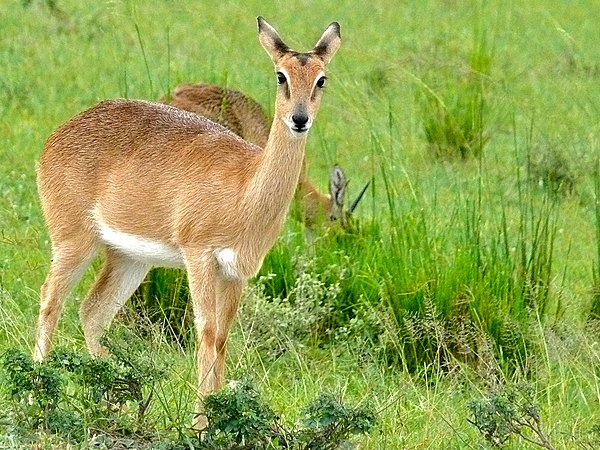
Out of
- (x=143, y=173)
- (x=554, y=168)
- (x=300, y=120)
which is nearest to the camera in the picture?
(x=300, y=120)

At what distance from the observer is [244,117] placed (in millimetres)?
8312

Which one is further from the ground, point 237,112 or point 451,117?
point 237,112

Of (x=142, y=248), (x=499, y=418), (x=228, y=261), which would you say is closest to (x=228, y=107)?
(x=142, y=248)

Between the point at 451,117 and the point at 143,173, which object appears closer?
the point at 143,173

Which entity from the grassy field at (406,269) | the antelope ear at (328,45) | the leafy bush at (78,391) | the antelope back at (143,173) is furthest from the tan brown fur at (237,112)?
the leafy bush at (78,391)

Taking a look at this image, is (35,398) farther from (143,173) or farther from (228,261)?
(143,173)

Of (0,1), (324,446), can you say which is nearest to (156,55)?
(0,1)

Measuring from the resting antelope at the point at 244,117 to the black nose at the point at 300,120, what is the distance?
9.48ft

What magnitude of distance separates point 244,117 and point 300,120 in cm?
326

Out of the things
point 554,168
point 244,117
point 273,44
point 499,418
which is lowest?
point 554,168

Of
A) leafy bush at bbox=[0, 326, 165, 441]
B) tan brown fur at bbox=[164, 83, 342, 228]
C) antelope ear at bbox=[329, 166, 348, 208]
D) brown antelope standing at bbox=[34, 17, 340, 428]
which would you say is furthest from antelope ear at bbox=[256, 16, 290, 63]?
antelope ear at bbox=[329, 166, 348, 208]

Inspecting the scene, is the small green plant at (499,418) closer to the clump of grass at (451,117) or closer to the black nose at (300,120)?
the black nose at (300,120)

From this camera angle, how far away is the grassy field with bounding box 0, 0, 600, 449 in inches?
217

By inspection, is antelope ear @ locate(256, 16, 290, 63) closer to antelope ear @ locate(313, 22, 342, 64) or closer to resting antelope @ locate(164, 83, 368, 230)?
antelope ear @ locate(313, 22, 342, 64)
